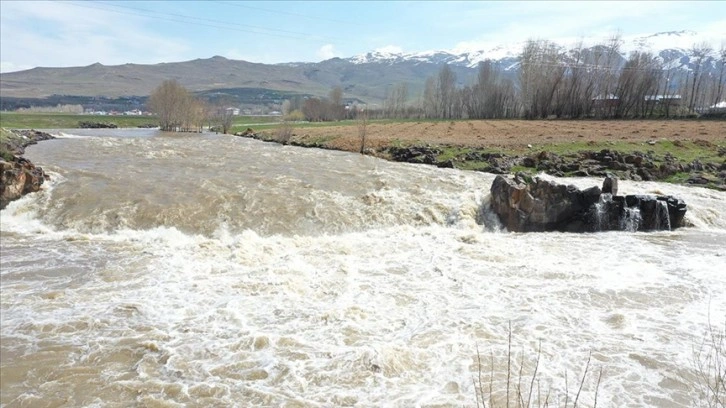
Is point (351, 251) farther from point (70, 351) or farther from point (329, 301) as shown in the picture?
point (70, 351)

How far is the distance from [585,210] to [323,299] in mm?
12756

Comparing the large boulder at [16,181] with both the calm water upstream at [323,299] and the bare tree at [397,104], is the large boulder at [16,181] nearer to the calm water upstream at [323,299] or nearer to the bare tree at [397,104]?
the calm water upstream at [323,299]

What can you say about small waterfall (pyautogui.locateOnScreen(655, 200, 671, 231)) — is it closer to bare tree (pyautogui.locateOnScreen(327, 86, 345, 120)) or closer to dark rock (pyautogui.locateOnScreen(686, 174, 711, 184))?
dark rock (pyautogui.locateOnScreen(686, 174, 711, 184))

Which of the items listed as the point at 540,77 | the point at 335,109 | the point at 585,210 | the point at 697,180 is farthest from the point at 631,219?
the point at 335,109

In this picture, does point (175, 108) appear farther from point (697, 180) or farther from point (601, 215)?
point (697, 180)

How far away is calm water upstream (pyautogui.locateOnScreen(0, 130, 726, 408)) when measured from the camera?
7.71 m

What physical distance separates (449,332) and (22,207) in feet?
56.0

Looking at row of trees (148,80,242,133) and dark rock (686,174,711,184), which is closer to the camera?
dark rock (686,174,711,184)

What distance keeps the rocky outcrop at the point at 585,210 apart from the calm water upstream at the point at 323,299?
869mm

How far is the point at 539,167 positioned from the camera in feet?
90.8

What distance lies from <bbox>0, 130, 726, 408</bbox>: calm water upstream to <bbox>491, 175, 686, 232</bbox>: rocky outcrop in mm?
869

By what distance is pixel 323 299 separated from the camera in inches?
436

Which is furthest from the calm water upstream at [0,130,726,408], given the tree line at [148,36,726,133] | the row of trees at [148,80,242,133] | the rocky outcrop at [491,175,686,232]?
the tree line at [148,36,726,133]

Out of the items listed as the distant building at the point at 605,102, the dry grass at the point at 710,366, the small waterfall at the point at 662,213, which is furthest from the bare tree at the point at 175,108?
the dry grass at the point at 710,366
